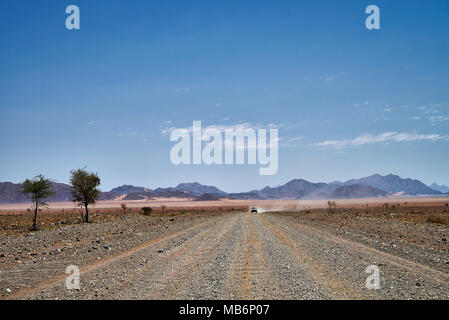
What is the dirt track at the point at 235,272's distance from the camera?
9.07 meters

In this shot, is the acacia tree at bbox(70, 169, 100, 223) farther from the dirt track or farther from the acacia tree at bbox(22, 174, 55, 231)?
the dirt track

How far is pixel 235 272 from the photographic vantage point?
11.6 metres

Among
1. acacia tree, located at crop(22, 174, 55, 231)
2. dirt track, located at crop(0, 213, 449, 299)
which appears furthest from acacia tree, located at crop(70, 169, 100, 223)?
dirt track, located at crop(0, 213, 449, 299)

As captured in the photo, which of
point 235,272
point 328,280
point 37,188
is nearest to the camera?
point 328,280

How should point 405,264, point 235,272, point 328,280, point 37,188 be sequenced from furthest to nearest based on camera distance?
point 37,188
point 405,264
point 235,272
point 328,280

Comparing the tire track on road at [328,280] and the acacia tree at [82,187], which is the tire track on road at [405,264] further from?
the acacia tree at [82,187]

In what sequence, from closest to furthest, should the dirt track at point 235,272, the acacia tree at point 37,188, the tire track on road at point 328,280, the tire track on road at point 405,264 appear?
the tire track on road at point 328,280, the dirt track at point 235,272, the tire track on road at point 405,264, the acacia tree at point 37,188

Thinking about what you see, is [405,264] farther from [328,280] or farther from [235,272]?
[235,272]

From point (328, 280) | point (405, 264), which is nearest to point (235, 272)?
point (328, 280)

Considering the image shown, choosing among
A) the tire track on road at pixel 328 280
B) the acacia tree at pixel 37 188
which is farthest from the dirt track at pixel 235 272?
the acacia tree at pixel 37 188

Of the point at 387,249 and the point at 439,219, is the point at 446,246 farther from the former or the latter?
the point at 439,219

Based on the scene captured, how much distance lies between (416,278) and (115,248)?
45.8 feet

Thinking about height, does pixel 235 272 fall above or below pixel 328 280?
below
